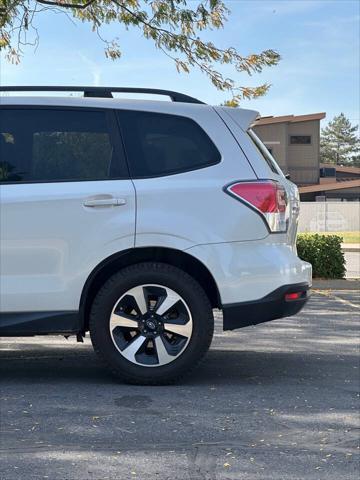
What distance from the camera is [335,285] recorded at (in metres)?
11.9

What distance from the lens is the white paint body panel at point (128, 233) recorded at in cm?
442

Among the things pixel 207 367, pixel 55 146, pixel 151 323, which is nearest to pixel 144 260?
pixel 151 323

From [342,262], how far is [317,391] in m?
8.28

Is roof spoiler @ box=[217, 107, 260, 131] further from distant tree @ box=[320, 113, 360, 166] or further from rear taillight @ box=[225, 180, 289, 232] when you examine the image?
distant tree @ box=[320, 113, 360, 166]

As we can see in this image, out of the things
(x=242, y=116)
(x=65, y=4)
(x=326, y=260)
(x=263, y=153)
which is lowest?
(x=326, y=260)

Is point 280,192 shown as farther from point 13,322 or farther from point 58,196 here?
point 13,322

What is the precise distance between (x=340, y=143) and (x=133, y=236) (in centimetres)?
10146

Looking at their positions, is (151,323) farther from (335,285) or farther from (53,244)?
(335,285)

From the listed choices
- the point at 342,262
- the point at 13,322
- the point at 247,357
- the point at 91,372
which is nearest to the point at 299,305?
the point at 247,357

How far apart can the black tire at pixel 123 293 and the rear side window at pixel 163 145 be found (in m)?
0.72

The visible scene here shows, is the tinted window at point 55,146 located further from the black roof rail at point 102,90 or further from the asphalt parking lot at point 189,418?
the asphalt parking lot at point 189,418

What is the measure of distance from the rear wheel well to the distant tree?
9866cm

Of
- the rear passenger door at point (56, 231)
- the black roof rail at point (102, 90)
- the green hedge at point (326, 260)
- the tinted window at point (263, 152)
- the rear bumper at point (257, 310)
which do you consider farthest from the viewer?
the green hedge at point (326, 260)

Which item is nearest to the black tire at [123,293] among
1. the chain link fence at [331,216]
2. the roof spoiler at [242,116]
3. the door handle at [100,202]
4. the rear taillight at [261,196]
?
the door handle at [100,202]
